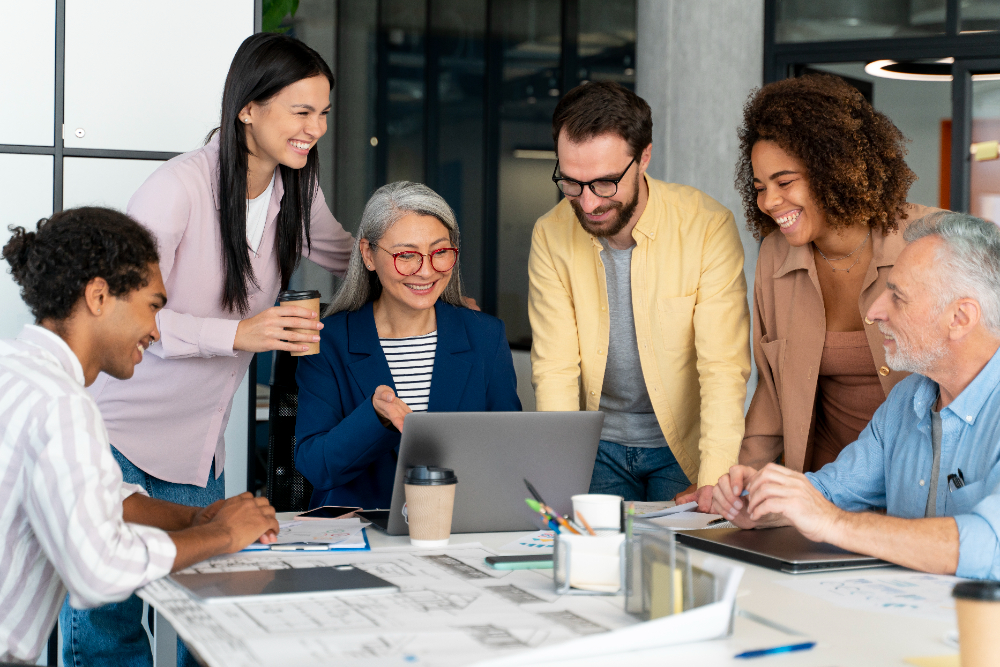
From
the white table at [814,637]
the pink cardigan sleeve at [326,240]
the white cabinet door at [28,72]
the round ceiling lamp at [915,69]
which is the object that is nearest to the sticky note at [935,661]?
the white table at [814,637]

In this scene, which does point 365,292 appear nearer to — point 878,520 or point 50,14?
point 50,14

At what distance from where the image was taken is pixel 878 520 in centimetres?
175

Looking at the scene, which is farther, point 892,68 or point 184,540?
point 892,68

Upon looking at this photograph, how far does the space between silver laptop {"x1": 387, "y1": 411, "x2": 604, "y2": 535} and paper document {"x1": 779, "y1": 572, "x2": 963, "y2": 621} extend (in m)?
0.52

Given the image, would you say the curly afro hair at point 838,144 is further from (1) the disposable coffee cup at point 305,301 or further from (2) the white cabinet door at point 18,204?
(2) the white cabinet door at point 18,204

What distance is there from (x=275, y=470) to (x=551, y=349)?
850 mm

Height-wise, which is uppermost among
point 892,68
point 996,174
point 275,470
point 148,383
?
point 892,68

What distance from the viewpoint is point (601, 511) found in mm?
1647

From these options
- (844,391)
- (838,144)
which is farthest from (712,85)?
(844,391)

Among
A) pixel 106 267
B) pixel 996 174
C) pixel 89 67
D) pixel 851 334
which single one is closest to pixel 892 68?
pixel 996 174

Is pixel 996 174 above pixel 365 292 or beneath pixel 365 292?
above

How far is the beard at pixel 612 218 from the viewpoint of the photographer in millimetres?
2618

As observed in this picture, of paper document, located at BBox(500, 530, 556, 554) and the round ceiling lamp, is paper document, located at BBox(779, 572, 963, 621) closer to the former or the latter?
paper document, located at BBox(500, 530, 556, 554)

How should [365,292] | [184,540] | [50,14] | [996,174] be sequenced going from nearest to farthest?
[184,540], [365,292], [50,14], [996,174]
